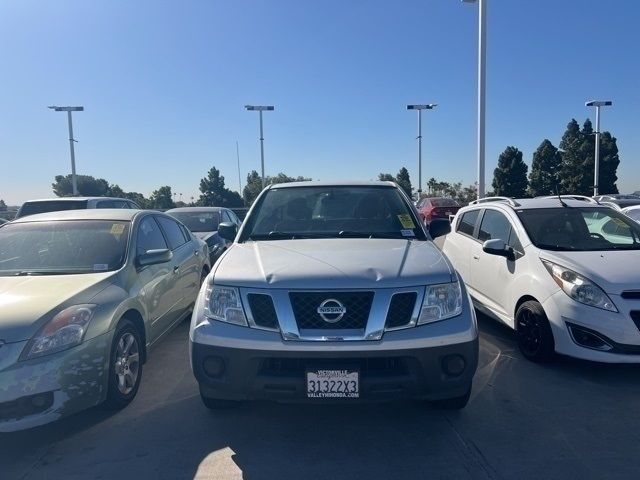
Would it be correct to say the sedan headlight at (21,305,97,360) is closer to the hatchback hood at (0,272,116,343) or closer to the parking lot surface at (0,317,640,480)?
the hatchback hood at (0,272,116,343)

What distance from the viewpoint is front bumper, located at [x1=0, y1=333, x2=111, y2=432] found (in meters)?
3.18

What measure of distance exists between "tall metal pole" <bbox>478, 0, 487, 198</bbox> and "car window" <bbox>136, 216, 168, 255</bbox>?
12043 mm

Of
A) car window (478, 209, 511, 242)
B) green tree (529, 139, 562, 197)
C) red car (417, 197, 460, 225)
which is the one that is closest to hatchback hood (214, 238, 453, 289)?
car window (478, 209, 511, 242)

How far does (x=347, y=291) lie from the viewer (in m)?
3.19

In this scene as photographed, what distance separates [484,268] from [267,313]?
3689 mm

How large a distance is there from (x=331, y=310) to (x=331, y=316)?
0.12 ft

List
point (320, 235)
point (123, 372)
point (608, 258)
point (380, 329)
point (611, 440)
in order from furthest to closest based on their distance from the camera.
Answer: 1. point (608, 258)
2. point (320, 235)
3. point (123, 372)
4. point (611, 440)
5. point (380, 329)

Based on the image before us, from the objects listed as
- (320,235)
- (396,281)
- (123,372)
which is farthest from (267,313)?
(123,372)

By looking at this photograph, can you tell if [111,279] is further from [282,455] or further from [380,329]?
[380,329]

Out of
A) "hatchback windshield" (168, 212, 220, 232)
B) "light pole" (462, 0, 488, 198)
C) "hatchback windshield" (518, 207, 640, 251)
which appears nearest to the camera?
"hatchback windshield" (518, 207, 640, 251)

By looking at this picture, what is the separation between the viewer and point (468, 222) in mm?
6992

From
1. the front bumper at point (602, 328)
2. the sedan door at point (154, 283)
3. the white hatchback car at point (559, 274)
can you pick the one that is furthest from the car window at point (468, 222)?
the sedan door at point (154, 283)

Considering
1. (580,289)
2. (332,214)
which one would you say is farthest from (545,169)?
(332,214)

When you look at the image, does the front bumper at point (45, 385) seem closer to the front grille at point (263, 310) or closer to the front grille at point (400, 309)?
the front grille at point (263, 310)
